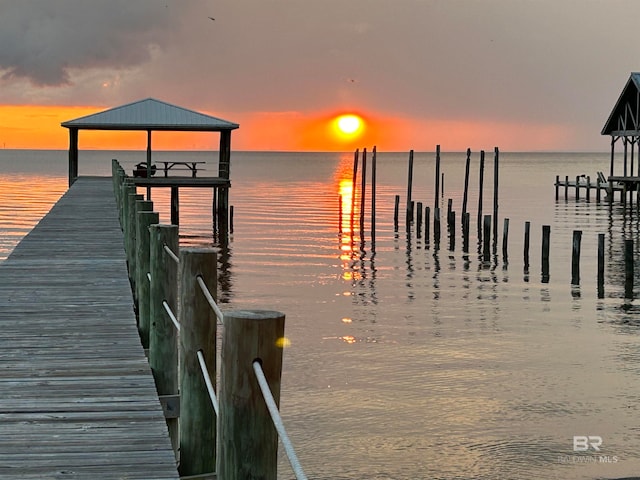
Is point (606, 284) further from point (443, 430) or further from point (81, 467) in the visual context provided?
point (81, 467)

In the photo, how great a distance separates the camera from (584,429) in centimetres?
1166

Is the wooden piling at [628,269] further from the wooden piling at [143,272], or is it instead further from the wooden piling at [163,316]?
the wooden piling at [163,316]

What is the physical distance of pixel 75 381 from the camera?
598cm

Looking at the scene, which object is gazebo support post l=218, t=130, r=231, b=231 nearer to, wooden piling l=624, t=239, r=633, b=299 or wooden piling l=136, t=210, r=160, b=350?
wooden piling l=624, t=239, r=633, b=299

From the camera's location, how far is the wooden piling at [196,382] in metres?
4.97

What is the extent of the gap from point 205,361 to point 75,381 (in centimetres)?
144

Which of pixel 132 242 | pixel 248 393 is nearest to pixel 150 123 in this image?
pixel 132 242

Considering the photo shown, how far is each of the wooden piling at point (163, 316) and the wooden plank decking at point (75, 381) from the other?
162mm

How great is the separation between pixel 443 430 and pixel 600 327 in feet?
26.8

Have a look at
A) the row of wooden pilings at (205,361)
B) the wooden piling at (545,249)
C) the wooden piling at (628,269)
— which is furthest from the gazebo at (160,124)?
the row of wooden pilings at (205,361)

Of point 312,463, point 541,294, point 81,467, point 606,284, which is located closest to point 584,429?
point 312,463

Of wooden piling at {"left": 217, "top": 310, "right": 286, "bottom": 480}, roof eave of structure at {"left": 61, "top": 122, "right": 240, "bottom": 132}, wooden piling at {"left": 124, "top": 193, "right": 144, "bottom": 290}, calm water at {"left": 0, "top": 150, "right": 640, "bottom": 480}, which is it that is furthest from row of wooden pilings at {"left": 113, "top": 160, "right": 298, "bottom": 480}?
roof eave of structure at {"left": 61, "top": 122, "right": 240, "bottom": 132}

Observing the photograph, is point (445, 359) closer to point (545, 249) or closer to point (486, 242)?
point (545, 249)

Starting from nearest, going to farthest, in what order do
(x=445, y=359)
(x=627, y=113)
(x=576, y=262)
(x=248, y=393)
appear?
1. (x=248, y=393)
2. (x=445, y=359)
3. (x=576, y=262)
4. (x=627, y=113)
